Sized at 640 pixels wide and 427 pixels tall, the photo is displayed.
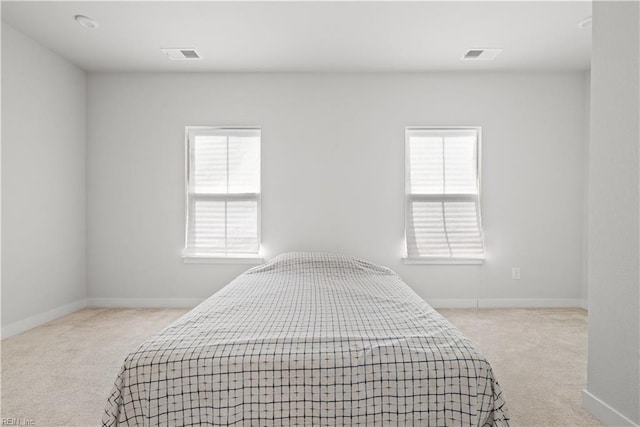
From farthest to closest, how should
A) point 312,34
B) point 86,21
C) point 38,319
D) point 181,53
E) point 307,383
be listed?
point 181,53 → point 38,319 → point 312,34 → point 86,21 → point 307,383

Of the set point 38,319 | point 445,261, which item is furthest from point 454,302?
point 38,319

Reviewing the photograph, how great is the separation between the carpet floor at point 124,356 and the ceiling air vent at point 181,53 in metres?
Result: 2.44

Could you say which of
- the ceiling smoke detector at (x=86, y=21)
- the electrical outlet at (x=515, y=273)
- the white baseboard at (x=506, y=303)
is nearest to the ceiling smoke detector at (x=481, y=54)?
the electrical outlet at (x=515, y=273)

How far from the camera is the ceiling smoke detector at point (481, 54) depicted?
12.3 ft

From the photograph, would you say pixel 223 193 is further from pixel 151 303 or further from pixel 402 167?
pixel 402 167

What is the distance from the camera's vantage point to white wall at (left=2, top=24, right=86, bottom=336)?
3.36 m

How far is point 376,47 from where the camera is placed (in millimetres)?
3682

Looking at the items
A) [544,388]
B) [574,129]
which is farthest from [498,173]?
[544,388]

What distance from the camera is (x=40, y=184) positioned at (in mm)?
3717

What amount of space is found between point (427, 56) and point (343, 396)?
11.0ft

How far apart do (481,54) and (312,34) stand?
1.60m

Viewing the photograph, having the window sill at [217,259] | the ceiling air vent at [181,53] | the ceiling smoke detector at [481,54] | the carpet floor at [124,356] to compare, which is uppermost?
the ceiling smoke detector at [481,54]

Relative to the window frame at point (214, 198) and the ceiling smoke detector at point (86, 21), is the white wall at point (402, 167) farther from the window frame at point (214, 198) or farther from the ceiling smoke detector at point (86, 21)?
the ceiling smoke detector at point (86, 21)

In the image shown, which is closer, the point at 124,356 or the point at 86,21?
the point at 124,356
